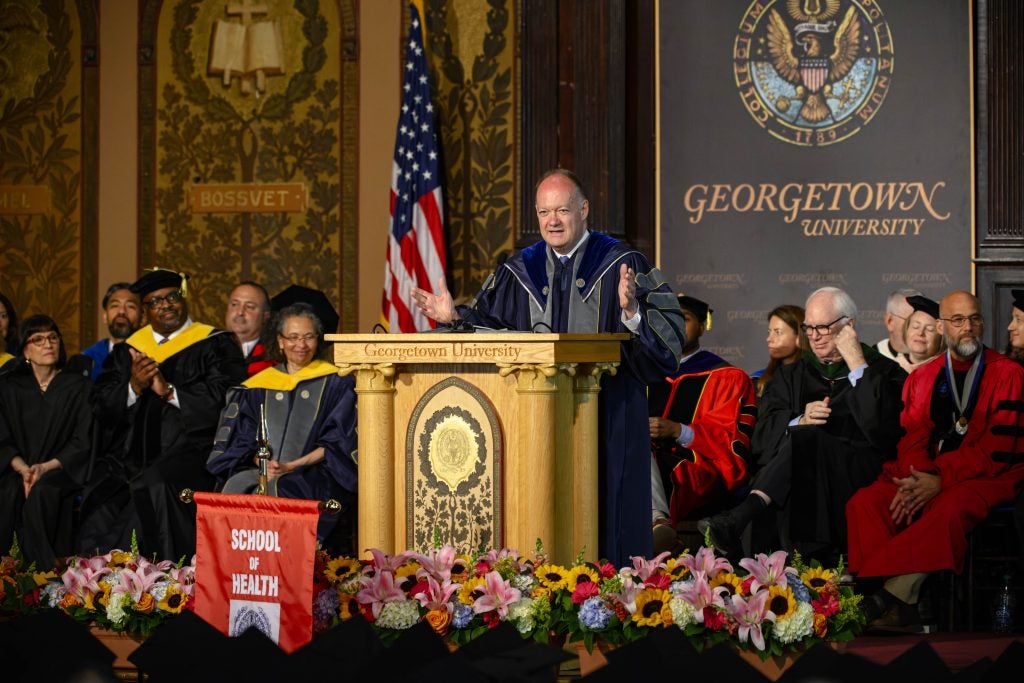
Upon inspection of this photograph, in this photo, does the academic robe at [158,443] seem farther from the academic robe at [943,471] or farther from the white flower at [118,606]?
the academic robe at [943,471]

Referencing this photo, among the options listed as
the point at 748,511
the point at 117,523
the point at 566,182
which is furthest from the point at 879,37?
the point at 117,523

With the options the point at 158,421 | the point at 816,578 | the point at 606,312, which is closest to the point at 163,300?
the point at 158,421

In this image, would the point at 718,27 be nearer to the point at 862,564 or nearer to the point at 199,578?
the point at 862,564

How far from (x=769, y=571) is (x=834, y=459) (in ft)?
6.01

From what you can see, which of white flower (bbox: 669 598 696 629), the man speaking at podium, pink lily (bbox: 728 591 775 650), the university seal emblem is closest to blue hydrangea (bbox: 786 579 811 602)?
pink lily (bbox: 728 591 775 650)

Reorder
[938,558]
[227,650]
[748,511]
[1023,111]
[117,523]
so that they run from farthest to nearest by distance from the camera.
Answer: [1023,111] < [117,523] < [748,511] < [938,558] < [227,650]

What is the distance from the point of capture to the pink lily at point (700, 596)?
14.1ft

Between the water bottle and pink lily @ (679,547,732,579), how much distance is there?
1.64 metres

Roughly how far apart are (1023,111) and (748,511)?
3.35 meters

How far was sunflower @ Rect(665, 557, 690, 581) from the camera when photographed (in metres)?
4.45

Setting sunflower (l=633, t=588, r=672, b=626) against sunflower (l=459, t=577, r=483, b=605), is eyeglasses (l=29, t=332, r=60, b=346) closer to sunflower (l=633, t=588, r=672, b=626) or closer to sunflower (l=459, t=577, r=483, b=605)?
sunflower (l=459, t=577, r=483, b=605)

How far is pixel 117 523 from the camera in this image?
6.59 meters

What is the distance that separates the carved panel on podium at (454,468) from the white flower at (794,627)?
874mm

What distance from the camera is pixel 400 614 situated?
4.34 m
